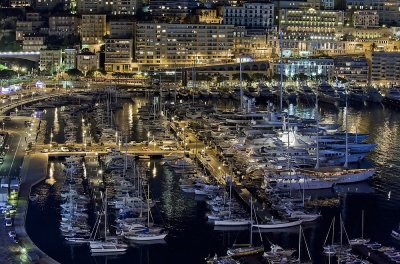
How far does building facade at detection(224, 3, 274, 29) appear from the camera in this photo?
69.2 metres

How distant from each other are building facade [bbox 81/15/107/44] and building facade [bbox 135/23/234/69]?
3428 mm

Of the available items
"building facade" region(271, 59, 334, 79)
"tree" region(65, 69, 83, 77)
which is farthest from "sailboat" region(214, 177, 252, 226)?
"building facade" region(271, 59, 334, 79)

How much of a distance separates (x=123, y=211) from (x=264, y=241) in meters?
4.31

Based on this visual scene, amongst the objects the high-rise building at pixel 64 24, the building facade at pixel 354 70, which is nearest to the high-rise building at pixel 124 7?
the high-rise building at pixel 64 24

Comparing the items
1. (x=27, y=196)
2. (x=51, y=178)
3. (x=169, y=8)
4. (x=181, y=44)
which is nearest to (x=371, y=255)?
(x=27, y=196)

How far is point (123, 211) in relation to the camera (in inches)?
1005

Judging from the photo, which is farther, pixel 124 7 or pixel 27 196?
pixel 124 7

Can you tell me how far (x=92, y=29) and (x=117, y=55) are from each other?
13.1ft

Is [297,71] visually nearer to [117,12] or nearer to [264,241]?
[117,12]

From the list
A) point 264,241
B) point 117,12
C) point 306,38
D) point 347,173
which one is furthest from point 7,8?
point 264,241

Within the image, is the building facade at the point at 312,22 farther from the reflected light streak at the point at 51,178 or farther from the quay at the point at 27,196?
the reflected light streak at the point at 51,178

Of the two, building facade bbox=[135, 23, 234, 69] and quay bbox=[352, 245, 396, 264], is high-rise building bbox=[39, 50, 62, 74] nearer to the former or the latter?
building facade bbox=[135, 23, 234, 69]

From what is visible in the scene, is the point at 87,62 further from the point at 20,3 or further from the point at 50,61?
the point at 20,3

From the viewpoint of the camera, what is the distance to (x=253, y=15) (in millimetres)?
69812
